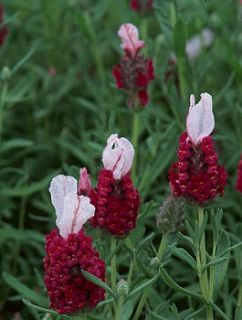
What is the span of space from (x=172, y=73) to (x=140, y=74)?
0.52 meters

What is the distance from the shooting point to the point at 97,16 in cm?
272

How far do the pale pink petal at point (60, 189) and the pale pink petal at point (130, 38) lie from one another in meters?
0.63

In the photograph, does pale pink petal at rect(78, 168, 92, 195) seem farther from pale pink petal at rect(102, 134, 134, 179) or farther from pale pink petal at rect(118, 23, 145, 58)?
pale pink petal at rect(118, 23, 145, 58)

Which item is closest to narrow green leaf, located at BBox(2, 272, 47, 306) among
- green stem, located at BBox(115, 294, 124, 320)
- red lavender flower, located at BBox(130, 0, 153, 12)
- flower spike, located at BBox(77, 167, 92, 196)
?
flower spike, located at BBox(77, 167, 92, 196)

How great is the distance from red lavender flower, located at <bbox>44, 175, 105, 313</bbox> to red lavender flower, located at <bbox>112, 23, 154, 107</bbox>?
66 centimetres

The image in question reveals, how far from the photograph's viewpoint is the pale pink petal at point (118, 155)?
1407mm

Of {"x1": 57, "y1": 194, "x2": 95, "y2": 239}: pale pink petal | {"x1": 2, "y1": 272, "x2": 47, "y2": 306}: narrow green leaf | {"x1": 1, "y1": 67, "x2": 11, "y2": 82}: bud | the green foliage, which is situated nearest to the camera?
{"x1": 57, "y1": 194, "x2": 95, "y2": 239}: pale pink petal

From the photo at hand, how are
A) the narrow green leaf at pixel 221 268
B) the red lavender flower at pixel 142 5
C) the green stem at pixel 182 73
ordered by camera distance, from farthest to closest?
the red lavender flower at pixel 142 5 → the green stem at pixel 182 73 → the narrow green leaf at pixel 221 268

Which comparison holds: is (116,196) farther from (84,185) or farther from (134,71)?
(134,71)

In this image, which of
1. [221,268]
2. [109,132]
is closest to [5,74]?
[109,132]

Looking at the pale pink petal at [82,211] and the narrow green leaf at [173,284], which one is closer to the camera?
the pale pink petal at [82,211]

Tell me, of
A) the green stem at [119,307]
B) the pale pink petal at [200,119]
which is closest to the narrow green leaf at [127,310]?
the green stem at [119,307]

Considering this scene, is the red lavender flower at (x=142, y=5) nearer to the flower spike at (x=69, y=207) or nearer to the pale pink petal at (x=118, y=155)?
the pale pink petal at (x=118, y=155)

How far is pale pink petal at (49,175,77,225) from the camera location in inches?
52.1
